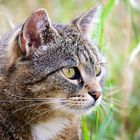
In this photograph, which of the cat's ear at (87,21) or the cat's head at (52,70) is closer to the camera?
the cat's head at (52,70)

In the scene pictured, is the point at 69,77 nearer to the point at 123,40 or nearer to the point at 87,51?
the point at 87,51

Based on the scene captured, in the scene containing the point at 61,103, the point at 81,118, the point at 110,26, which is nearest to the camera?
the point at 61,103

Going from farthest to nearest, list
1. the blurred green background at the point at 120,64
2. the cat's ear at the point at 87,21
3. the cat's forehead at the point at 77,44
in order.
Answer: the blurred green background at the point at 120,64, the cat's ear at the point at 87,21, the cat's forehead at the point at 77,44

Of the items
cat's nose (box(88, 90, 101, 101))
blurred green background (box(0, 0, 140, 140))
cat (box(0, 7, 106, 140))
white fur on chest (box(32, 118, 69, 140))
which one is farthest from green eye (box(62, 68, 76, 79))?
blurred green background (box(0, 0, 140, 140))

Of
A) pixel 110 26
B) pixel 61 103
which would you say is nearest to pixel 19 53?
pixel 61 103

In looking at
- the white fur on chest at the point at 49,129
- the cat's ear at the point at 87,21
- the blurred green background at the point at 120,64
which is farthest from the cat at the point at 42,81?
the blurred green background at the point at 120,64

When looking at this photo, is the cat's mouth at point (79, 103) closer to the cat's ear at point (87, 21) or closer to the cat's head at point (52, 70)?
the cat's head at point (52, 70)

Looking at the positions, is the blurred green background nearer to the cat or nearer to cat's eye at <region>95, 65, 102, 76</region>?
cat's eye at <region>95, 65, 102, 76</region>
